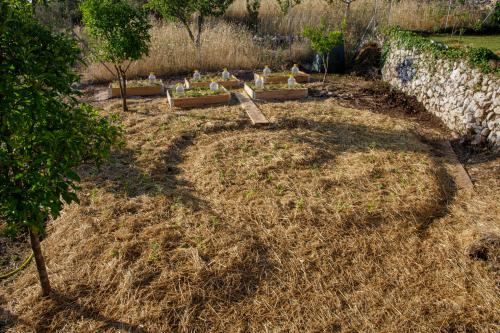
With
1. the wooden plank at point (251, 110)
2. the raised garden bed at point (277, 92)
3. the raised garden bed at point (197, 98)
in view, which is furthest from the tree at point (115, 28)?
the raised garden bed at point (277, 92)

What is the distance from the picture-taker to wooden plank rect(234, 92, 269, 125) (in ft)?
23.7

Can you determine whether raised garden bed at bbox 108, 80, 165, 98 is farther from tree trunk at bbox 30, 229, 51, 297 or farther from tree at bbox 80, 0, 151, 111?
tree trunk at bbox 30, 229, 51, 297

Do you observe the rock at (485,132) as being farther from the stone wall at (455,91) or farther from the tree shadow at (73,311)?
the tree shadow at (73,311)

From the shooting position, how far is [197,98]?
27.1 feet

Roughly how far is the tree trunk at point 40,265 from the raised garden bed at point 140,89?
675 cm

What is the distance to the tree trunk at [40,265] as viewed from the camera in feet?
9.85

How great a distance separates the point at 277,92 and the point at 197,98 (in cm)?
203

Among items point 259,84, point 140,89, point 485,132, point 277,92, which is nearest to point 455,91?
point 485,132

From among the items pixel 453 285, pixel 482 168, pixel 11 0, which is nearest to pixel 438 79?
pixel 482 168

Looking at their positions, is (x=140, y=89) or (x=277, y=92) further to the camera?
(x=140, y=89)

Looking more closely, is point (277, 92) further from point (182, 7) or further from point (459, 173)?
point (459, 173)

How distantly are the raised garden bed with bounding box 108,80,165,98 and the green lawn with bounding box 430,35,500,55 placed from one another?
775 cm

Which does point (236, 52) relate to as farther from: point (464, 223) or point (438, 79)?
point (464, 223)

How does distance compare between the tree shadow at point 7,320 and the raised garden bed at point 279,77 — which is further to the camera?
the raised garden bed at point 279,77
